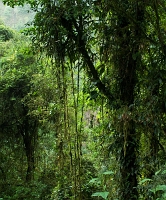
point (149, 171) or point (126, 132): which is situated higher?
point (126, 132)

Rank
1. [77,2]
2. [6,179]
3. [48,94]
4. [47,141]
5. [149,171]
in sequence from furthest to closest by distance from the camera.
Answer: [47,141] < [6,179] < [48,94] < [149,171] < [77,2]

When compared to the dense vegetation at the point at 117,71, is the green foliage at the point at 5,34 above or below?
above

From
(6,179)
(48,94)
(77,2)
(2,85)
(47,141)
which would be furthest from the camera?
(47,141)

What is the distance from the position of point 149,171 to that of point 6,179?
15.4 feet

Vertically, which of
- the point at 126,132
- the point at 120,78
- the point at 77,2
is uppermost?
the point at 77,2

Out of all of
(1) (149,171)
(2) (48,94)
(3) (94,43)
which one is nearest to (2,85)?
(2) (48,94)

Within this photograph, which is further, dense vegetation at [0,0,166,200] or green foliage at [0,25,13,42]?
green foliage at [0,25,13,42]

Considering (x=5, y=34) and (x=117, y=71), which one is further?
(x=5, y=34)

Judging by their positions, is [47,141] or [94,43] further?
[47,141]

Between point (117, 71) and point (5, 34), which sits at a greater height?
point (5, 34)

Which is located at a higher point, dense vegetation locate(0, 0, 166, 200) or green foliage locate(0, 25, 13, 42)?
green foliage locate(0, 25, 13, 42)

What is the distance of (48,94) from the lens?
533cm

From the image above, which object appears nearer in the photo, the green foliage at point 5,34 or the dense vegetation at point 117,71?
the dense vegetation at point 117,71

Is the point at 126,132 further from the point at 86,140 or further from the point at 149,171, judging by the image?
the point at 86,140
